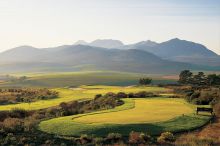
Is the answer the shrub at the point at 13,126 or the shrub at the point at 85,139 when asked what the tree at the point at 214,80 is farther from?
the shrub at the point at 85,139

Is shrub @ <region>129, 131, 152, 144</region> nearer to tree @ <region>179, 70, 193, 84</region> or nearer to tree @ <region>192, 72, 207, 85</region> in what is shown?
tree @ <region>192, 72, 207, 85</region>

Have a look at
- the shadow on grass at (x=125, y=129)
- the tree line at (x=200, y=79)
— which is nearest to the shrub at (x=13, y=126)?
the shadow on grass at (x=125, y=129)

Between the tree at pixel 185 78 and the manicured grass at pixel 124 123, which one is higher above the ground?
the tree at pixel 185 78

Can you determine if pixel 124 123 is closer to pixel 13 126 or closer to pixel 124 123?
pixel 124 123

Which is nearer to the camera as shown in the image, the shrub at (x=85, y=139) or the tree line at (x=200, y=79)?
the shrub at (x=85, y=139)

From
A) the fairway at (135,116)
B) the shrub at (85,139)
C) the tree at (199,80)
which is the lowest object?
the shrub at (85,139)

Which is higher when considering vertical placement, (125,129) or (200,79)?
(200,79)

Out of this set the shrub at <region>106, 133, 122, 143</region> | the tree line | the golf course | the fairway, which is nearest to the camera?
the shrub at <region>106, 133, 122, 143</region>

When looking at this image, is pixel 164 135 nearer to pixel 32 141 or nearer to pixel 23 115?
pixel 32 141

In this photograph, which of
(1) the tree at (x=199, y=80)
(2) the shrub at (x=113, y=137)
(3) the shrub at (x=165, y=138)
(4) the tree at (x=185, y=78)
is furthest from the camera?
(4) the tree at (x=185, y=78)

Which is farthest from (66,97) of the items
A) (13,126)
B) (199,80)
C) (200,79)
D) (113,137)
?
(200,79)

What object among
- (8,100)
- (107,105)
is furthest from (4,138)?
(8,100)

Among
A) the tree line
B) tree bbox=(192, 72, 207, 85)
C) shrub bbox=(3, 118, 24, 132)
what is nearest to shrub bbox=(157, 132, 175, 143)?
shrub bbox=(3, 118, 24, 132)

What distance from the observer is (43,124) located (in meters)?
40.2
